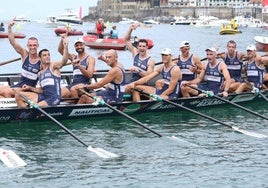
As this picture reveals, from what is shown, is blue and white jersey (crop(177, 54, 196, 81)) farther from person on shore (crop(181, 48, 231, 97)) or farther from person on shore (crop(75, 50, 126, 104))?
person on shore (crop(75, 50, 126, 104))

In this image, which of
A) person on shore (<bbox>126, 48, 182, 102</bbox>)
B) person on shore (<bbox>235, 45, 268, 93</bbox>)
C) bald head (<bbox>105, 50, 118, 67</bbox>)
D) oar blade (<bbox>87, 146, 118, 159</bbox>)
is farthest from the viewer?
person on shore (<bbox>235, 45, 268, 93</bbox>)

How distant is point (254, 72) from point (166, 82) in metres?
2.82

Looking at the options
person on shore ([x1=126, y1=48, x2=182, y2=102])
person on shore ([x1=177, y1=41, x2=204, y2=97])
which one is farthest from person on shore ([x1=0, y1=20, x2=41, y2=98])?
person on shore ([x1=177, y1=41, x2=204, y2=97])

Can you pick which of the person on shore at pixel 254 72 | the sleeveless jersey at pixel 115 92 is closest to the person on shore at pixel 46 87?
the sleeveless jersey at pixel 115 92

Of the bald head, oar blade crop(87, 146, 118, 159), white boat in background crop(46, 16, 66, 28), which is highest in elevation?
the bald head

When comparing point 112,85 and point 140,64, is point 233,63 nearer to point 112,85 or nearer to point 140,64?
point 140,64

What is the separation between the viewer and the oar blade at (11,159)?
11.0 meters

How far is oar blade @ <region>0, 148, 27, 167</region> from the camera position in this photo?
36.0ft

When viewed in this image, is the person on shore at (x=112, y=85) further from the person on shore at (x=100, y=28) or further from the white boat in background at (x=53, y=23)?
the white boat in background at (x=53, y=23)

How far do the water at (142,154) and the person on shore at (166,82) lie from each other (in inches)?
21.1

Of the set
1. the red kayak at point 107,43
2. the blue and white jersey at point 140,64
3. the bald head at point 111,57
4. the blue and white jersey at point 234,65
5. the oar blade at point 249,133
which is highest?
the bald head at point 111,57

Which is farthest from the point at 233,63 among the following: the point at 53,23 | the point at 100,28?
the point at 53,23

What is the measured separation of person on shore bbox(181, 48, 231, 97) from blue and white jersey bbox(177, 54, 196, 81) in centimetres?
18

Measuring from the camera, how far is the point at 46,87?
13.6 m
